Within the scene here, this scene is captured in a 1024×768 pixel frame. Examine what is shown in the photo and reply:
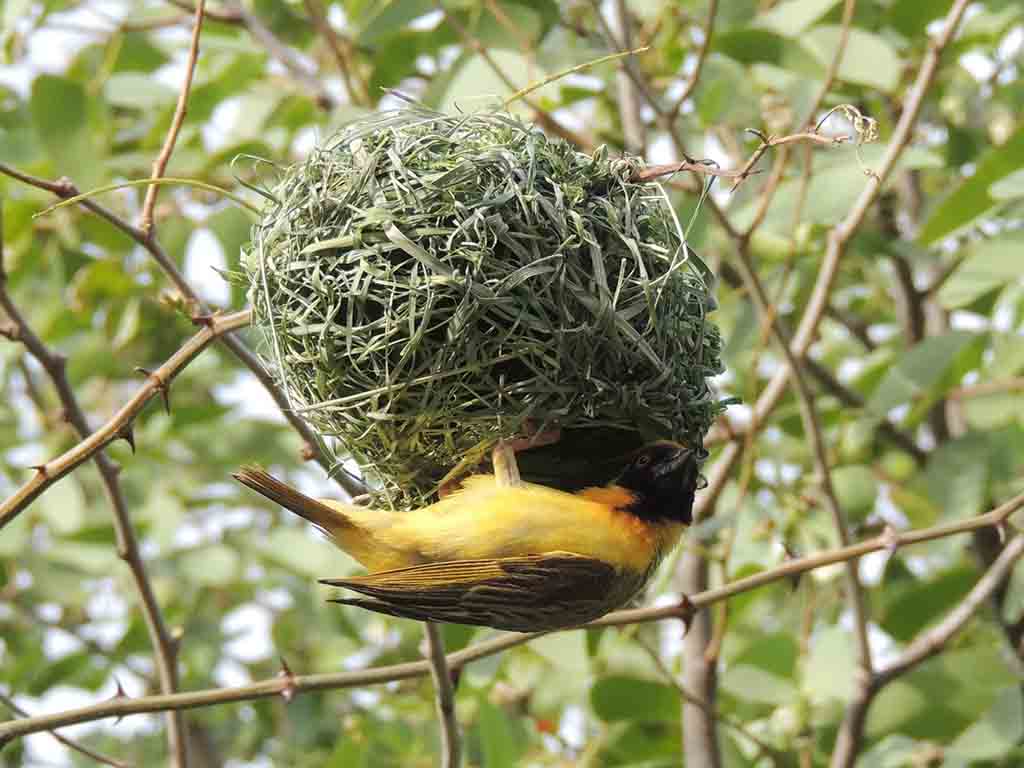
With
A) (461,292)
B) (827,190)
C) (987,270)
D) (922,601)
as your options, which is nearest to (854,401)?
(922,601)

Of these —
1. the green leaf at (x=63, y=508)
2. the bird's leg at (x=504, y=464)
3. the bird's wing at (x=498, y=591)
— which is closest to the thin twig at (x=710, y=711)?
the bird's wing at (x=498, y=591)

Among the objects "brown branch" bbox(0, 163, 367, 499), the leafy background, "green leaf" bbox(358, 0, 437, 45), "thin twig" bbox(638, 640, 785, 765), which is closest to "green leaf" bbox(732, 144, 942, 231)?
the leafy background

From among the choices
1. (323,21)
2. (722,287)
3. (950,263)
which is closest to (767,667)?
(722,287)

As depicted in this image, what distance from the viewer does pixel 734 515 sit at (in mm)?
3920

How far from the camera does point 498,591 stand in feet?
8.91

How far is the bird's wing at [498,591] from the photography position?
2.69 meters

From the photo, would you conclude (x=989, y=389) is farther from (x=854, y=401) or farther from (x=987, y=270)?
(x=987, y=270)

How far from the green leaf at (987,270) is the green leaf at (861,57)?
1.86 ft

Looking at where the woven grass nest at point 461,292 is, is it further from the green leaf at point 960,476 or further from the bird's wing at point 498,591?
the green leaf at point 960,476

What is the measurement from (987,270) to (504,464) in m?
2.16

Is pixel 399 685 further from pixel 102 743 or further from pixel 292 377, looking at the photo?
pixel 292 377

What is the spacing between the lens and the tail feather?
110 inches

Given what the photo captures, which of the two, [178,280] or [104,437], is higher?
[178,280]

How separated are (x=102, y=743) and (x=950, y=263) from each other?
413 cm
